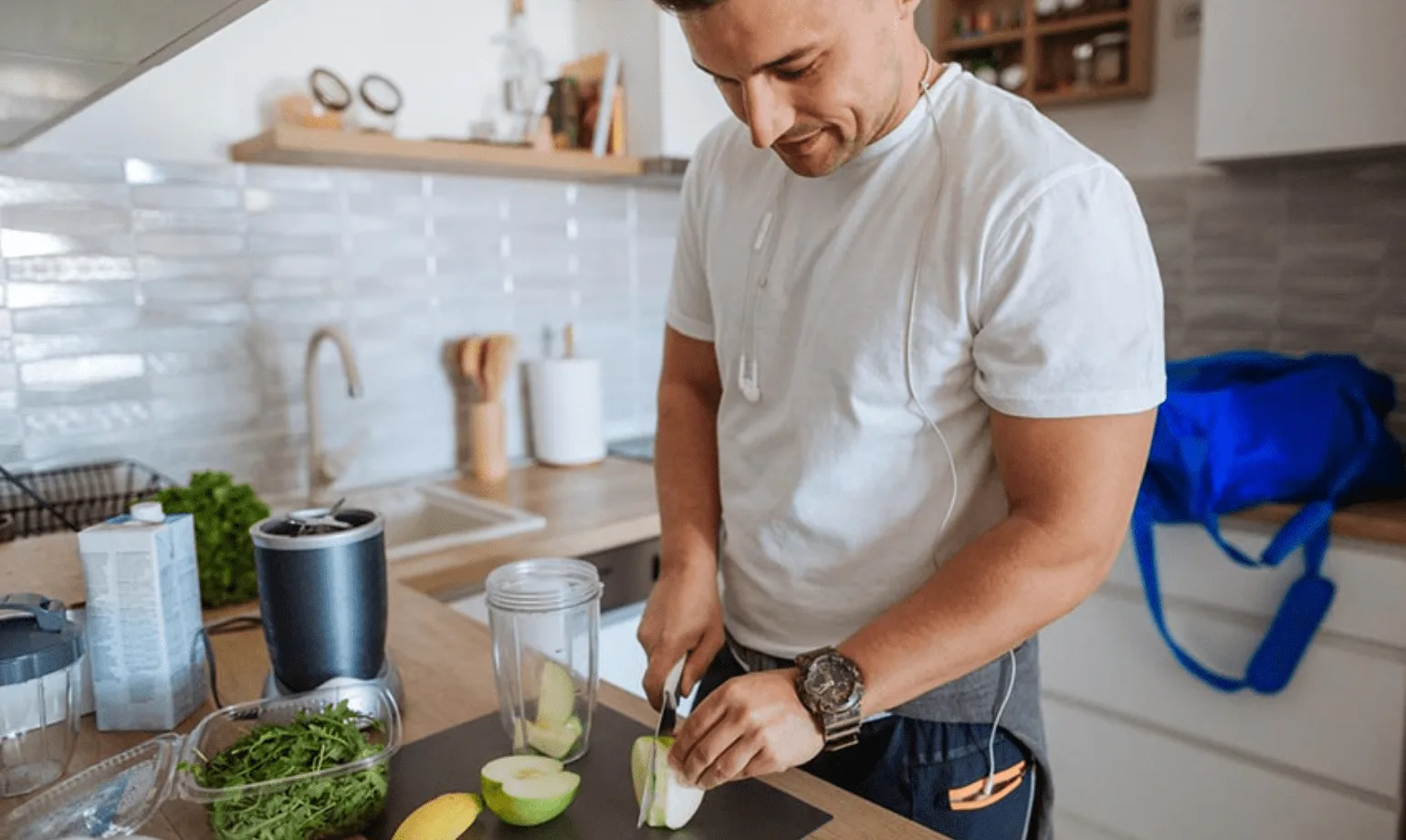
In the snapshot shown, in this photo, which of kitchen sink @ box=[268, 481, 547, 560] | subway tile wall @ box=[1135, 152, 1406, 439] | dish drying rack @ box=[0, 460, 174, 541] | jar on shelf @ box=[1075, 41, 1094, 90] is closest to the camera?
dish drying rack @ box=[0, 460, 174, 541]

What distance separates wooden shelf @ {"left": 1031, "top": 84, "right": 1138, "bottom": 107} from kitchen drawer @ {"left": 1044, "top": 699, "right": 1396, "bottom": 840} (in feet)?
4.40

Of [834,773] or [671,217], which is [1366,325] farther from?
[834,773]

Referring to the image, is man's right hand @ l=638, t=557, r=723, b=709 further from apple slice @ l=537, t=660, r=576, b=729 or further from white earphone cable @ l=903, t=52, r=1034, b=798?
white earphone cable @ l=903, t=52, r=1034, b=798

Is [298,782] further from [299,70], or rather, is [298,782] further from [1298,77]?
[1298,77]

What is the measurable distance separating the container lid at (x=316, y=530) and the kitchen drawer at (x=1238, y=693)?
1486 millimetres

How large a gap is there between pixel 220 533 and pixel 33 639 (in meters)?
0.43

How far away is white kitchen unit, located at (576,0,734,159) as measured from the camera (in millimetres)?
2092

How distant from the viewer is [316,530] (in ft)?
2.82

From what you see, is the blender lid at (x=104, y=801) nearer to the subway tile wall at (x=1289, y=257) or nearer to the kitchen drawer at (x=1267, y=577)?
the kitchen drawer at (x=1267, y=577)

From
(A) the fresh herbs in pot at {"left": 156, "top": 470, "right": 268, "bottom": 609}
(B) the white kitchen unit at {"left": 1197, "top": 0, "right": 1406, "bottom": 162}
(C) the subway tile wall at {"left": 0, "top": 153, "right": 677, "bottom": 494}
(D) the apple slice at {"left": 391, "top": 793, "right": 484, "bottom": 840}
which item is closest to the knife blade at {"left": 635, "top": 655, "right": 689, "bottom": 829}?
(D) the apple slice at {"left": 391, "top": 793, "right": 484, "bottom": 840}

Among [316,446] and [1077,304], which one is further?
[316,446]

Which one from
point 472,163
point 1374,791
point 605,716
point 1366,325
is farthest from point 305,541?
point 1366,325

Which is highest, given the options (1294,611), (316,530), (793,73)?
(793,73)

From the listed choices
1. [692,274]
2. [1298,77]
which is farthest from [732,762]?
[1298,77]
